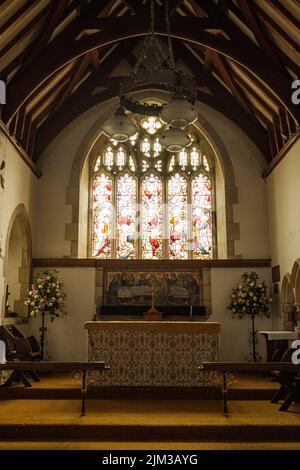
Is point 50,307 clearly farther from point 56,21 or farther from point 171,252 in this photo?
point 56,21

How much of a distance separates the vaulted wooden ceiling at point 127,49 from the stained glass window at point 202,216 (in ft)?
5.26

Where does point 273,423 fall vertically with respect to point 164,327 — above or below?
below

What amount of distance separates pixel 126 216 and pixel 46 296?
275 cm

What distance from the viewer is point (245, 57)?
26.5ft

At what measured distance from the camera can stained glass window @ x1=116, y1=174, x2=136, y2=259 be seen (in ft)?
33.7

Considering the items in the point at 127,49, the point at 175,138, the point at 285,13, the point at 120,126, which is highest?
the point at 127,49

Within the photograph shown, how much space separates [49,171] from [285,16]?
575cm

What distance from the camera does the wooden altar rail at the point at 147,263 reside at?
955 centimetres

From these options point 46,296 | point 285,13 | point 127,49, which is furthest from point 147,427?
point 127,49

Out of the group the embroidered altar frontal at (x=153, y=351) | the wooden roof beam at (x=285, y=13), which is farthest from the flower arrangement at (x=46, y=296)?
the wooden roof beam at (x=285, y=13)

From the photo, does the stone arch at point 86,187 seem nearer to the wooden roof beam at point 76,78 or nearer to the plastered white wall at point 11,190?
the plastered white wall at point 11,190

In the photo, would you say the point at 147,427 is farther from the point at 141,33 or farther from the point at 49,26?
the point at 141,33

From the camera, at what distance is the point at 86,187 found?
10.6 meters
